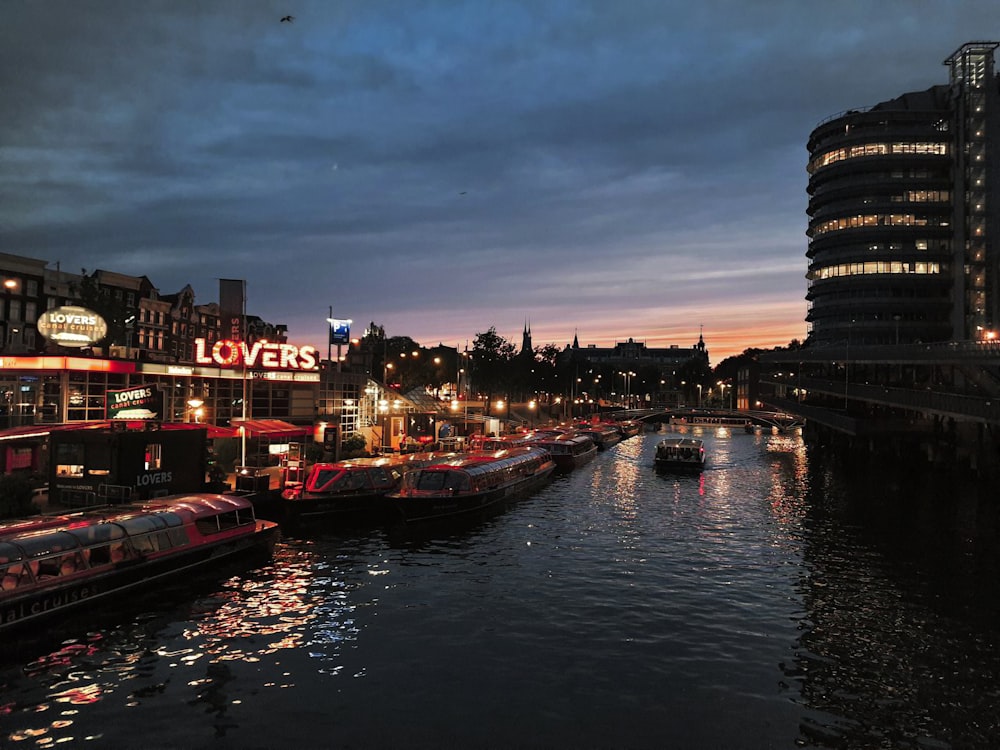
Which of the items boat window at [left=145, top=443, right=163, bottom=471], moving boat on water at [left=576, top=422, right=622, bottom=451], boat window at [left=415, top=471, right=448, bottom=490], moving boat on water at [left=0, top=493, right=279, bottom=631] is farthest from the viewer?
moving boat on water at [left=576, top=422, right=622, bottom=451]

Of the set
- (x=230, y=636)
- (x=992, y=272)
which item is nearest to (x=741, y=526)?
(x=230, y=636)

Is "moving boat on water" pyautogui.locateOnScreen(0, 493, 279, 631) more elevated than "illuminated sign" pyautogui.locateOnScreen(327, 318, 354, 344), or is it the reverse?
"illuminated sign" pyautogui.locateOnScreen(327, 318, 354, 344)

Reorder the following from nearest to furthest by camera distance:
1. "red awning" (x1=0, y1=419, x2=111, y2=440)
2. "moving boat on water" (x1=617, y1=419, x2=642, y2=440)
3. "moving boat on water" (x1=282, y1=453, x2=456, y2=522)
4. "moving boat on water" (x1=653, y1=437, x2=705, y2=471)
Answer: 1. "red awning" (x1=0, y1=419, x2=111, y2=440)
2. "moving boat on water" (x1=282, y1=453, x2=456, y2=522)
3. "moving boat on water" (x1=653, y1=437, x2=705, y2=471)
4. "moving boat on water" (x1=617, y1=419, x2=642, y2=440)

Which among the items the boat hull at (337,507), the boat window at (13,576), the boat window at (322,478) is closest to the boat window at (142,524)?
the boat window at (13,576)

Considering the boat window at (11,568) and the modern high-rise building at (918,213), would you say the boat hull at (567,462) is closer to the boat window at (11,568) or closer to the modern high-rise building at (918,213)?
the boat window at (11,568)

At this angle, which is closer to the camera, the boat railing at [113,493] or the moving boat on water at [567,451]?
the boat railing at [113,493]

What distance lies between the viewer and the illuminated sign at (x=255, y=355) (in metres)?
56.1

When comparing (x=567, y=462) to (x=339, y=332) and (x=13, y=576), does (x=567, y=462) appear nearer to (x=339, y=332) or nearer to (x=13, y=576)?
(x=339, y=332)

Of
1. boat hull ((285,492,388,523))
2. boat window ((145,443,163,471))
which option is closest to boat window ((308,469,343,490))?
boat hull ((285,492,388,523))

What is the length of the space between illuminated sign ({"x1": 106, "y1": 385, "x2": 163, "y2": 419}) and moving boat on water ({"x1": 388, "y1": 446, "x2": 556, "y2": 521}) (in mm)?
15789

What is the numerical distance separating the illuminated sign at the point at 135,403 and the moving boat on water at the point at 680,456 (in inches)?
2189

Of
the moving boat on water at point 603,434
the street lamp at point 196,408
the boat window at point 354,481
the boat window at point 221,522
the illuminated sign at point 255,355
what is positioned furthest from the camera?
the moving boat on water at point 603,434

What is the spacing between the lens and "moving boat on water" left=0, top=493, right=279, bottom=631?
22.4 metres

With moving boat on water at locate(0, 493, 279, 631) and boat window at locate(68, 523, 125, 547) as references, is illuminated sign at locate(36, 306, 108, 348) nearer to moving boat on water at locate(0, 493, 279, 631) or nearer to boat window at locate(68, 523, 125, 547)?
moving boat on water at locate(0, 493, 279, 631)
